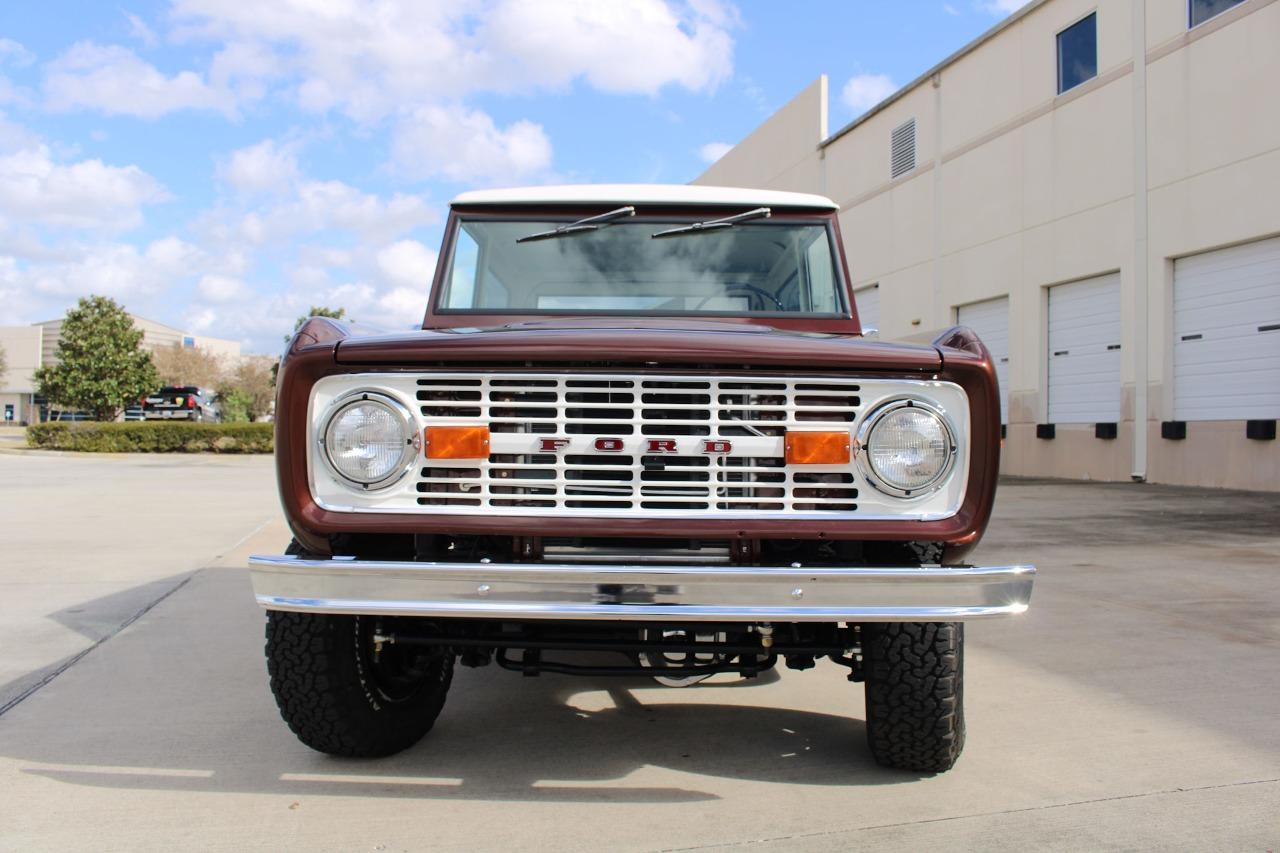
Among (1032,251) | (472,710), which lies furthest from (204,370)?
(472,710)

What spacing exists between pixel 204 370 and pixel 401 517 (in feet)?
209

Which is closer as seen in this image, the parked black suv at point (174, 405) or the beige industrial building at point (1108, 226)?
the beige industrial building at point (1108, 226)

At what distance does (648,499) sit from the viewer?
245cm

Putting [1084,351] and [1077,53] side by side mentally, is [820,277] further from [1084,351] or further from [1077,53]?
[1077,53]

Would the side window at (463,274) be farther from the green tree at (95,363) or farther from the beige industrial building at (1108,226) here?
the green tree at (95,363)

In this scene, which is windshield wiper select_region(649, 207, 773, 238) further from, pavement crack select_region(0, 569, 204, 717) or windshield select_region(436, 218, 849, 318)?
pavement crack select_region(0, 569, 204, 717)

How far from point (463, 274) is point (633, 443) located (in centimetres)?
162

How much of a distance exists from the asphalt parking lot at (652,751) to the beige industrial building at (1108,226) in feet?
27.9

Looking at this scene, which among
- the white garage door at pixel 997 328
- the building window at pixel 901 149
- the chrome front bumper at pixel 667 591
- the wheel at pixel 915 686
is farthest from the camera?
the building window at pixel 901 149

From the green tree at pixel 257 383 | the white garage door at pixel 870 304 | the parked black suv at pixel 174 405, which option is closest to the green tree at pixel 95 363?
the parked black suv at pixel 174 405

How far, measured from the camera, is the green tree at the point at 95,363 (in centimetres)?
2875

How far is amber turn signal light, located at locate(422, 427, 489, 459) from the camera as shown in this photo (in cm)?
243

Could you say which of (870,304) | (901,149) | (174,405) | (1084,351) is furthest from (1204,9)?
(174,405)

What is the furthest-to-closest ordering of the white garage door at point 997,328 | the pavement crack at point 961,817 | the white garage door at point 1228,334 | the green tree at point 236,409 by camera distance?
the green tree at point 236,409 < the white garage door at point 997,328 < the white garage door at point 1228,334 < the pavement crack at point 961,817
